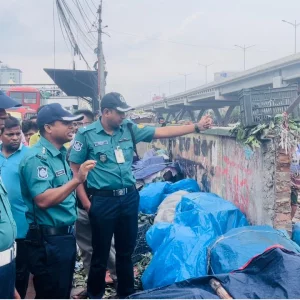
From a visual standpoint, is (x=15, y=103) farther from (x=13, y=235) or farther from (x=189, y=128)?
(x=189, y=128)

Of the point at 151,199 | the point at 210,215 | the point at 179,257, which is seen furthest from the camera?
the point at 151,199

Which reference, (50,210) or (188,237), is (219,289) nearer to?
(50,210)

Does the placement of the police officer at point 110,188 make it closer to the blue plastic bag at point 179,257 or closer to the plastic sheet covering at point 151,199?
the blue plastic bag at point 179,257

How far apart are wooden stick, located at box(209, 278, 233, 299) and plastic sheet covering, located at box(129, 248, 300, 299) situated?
2 cm

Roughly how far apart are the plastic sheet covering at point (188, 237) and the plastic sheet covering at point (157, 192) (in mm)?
1198

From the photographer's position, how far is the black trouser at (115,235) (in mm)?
3377

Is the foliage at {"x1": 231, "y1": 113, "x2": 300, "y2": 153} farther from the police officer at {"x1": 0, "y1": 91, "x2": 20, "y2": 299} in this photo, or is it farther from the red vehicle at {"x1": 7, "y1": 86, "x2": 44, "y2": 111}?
the red vehicle at {"x1": 7, "y1": 86, "x2": 44, "y2": 111}

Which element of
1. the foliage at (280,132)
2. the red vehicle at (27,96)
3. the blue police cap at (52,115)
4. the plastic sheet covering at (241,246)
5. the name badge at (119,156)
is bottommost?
the plastic sheet covering at (241,246)

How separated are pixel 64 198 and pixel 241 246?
1.51m

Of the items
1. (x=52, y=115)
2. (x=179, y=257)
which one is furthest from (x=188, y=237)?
(x=52, y=115)

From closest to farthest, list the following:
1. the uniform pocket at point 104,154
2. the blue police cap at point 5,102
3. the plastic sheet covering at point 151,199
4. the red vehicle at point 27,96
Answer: the blue police cap at point 5,102, the uniform pocket at point 104,154, the plastic sheet covering at point 151,199, the red vehicle at point 27,96

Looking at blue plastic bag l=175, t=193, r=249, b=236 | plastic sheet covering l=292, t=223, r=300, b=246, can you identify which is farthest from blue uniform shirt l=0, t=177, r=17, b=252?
plastic sheet covering l=292, t=223, r=300, b=246

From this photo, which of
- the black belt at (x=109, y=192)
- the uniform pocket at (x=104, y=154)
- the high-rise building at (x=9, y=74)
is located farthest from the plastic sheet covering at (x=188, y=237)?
the high-rise building at (x=9, y=74)

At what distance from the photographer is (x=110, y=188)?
3422mm
